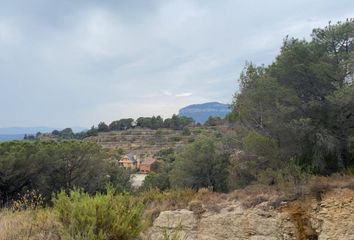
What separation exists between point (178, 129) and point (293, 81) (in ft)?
165

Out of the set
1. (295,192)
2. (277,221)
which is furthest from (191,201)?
(295,192)

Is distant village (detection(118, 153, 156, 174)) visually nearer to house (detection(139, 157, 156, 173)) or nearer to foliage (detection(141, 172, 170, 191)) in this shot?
house (detection(139, 157, 156, 173))

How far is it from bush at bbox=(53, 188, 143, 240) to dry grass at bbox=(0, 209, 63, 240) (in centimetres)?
17

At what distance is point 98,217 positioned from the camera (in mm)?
3889

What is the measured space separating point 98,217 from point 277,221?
540 cm

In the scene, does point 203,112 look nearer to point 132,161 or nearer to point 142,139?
point 142,139

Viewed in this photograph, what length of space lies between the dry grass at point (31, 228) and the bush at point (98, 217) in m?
0.17

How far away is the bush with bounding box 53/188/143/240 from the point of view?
3714mm

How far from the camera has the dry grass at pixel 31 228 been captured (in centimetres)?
394

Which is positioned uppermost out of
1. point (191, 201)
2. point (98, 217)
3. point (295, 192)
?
point (98, 217)

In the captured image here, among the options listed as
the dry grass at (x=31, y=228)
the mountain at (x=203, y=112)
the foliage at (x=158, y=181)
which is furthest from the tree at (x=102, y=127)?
the dry grass at (x=31, y=228)

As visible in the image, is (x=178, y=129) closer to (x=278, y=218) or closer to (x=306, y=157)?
(x=306, y=157)

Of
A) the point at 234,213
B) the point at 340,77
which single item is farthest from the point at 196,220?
the point at 340,77

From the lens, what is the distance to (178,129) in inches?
2477
